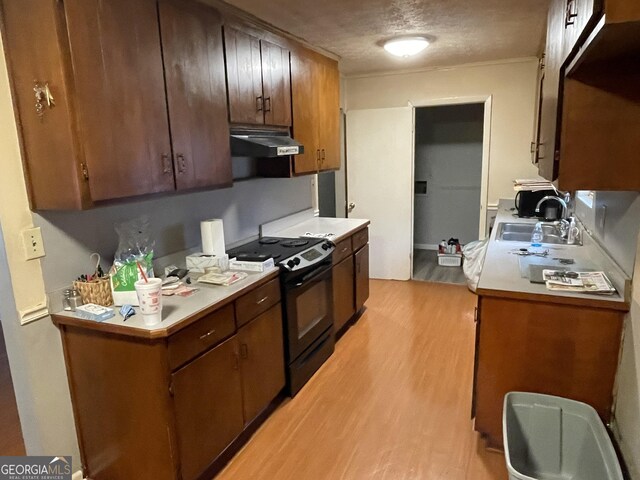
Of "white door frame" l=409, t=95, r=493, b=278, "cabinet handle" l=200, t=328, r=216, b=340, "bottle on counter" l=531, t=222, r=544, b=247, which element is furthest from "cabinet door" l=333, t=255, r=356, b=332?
"white door frame" l=409, t=95, r=493, b=278

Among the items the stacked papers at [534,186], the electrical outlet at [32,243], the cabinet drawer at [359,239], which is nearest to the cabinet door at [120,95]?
the electrical outlet at [32,243]

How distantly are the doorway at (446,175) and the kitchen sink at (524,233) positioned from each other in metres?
1.93

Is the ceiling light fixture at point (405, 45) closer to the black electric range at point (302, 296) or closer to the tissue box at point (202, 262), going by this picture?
the black electric range at point (302, 296)

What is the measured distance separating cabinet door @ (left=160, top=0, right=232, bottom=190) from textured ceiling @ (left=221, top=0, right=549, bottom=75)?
39 cm

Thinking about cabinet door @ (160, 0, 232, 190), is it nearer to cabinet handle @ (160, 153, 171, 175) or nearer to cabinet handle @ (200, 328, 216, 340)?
cabinet handle @ (160, 153, 171, 175)

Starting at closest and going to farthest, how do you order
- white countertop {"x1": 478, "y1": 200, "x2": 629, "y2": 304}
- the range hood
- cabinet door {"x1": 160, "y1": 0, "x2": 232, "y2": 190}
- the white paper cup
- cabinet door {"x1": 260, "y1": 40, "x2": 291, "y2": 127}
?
the white paper cup
white countertop {"x1": 478, "y1": 200, "x2": 629, "y2": 304}
cabinet door {"x1": 160, "y1": 0, "x2": 232, "y2": 190}
the range hood
cabinet door {"x1": 260, "y1": 40, "x2": 291, "y2": 127}

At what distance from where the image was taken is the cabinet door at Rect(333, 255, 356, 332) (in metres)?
3.41

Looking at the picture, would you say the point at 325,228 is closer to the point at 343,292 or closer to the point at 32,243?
the point at 343,292

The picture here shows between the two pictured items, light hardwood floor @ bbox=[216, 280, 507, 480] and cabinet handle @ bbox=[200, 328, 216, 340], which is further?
light hardwood floor @ bbox=[216, 280, 507, 480]

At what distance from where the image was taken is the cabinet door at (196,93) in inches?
81.0

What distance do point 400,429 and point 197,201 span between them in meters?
1.79

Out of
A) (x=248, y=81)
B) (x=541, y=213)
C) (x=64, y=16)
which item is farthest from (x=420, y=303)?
(x=64, y=16)

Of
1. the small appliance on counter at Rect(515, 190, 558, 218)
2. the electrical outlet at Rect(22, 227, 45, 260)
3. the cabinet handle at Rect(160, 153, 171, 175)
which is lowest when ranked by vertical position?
the small appliance on counter at Rect(515, 190, 558, 218)

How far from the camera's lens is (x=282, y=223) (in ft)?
12.0
